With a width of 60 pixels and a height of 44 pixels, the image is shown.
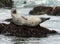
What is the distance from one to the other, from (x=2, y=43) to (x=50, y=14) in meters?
11.3

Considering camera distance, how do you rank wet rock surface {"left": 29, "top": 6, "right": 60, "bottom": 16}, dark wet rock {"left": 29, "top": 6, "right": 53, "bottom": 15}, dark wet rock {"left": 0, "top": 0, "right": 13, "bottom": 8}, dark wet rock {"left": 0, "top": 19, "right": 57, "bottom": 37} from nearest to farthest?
dark wet rock {"left": 0, "top": 19, "right": 57, "bottom": 37}
wet rock surface {"left": 29, "top": 6, "right": 60, "bottom": 16}
dark wet rock {"left": 29, "top": 6, "right": 53, "bottom": 15}
dark wet rock {"left": 0, "top": 0, "right": 13, "bottom": 8}

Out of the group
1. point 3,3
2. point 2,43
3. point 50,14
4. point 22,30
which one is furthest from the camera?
point 3,3

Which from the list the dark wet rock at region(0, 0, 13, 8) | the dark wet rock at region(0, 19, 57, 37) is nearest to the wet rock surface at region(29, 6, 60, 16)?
the dark wet rock at region(0, 0, 13, 8)

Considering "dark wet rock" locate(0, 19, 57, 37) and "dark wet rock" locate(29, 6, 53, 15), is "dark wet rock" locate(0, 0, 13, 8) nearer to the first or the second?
"dark wet rock" locate(29, 6, 53, 15)

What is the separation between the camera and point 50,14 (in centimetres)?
2317

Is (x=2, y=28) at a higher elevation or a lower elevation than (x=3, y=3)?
higher

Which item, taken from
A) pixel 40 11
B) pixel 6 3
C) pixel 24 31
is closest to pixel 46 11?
pixel 40 11

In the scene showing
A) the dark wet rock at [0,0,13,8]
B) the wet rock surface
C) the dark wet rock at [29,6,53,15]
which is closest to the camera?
the wet rock surface

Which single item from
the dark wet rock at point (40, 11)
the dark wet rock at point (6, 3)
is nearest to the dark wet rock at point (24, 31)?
the dark wet rock at point (40, 11)

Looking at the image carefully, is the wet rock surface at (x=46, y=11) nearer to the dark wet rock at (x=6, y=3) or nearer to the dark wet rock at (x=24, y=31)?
the dark wet rock at (x=6, y=3)

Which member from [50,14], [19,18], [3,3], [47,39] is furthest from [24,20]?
[3,3]

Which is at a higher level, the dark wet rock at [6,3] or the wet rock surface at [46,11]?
the wet rock surface at [46,11]

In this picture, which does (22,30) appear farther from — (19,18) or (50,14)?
(50,14)

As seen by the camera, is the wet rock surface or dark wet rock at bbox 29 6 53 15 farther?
dark wet rock at bbox 29 6 53 15
